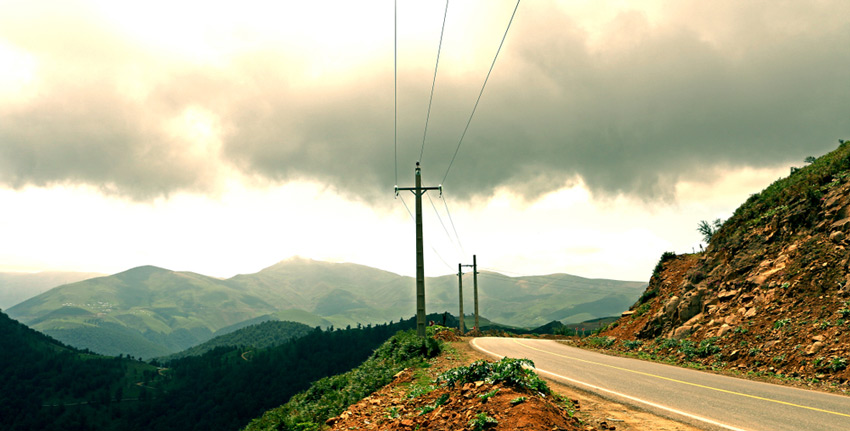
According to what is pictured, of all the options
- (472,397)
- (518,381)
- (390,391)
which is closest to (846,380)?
(518,381)

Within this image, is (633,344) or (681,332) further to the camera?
(633,344)

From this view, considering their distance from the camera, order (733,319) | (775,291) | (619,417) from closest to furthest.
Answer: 1. (619,417)
2. (775,291)
3. (733,319)

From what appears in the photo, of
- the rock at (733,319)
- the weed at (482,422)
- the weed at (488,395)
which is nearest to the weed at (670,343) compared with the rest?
the rock at (733,319)

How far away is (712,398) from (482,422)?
760 centimetres

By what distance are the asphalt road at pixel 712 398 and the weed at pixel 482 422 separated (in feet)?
14.9

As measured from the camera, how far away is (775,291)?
2109 centimetres

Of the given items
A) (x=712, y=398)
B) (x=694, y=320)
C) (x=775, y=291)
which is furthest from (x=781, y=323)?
(x=712, y=398)

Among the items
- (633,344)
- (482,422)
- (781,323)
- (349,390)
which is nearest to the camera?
(482,422)

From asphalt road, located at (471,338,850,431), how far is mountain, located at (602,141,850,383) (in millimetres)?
3666

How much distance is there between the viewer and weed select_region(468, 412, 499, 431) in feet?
24.9

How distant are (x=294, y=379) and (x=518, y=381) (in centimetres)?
20786

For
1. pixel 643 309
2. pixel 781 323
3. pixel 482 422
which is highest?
pixel 643 309

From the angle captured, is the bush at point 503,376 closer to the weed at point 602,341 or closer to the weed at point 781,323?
the weed at point 781,323

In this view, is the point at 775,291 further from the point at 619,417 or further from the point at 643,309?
the point at 619,417
